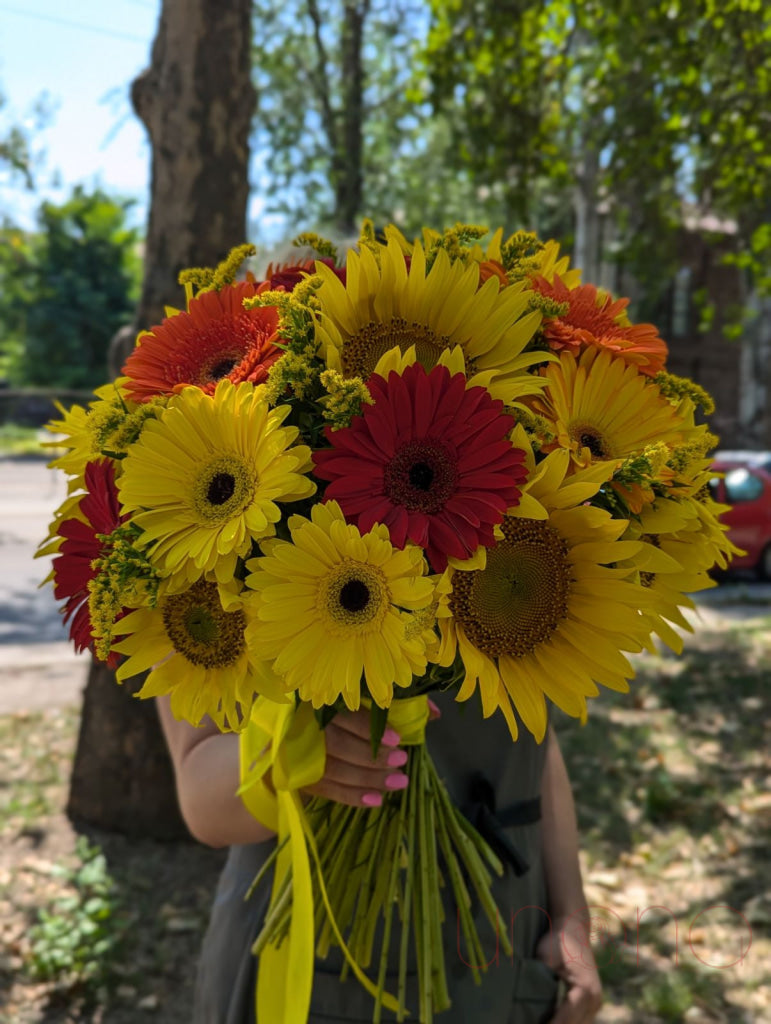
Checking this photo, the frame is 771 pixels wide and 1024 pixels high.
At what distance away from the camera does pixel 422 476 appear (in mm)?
1052

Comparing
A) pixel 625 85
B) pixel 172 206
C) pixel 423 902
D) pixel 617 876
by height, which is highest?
pixel 625 85

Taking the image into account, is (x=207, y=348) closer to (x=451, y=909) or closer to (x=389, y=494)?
(x=389, y=494)

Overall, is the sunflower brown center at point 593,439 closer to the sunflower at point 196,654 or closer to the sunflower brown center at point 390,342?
the sunflower brown center at point 390,342

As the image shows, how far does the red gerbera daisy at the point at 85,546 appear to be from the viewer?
115cm

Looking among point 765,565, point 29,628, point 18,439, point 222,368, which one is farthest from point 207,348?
point 18,439

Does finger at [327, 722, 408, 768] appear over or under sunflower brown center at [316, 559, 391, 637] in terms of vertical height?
under

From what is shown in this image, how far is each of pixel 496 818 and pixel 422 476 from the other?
886 mm

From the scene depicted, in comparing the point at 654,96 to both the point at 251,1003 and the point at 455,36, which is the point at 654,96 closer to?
the point at 455,36

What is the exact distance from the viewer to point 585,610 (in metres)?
1.12

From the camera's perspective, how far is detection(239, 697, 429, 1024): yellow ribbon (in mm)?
1350

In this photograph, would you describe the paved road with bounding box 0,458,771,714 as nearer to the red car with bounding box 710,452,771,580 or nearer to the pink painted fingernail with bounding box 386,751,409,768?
the red car with bounding box 710,452,771,580

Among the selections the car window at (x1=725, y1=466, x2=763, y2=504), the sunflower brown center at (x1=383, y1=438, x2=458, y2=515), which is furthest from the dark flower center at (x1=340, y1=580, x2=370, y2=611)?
the car window at (x1=725, y1=466, x2=763, y2=504)

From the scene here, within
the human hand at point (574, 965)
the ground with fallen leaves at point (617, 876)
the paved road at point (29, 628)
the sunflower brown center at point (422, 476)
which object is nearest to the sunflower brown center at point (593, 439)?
the sunflower brown center at point (422, 476)

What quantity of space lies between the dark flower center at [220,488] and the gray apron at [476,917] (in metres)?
0.69
